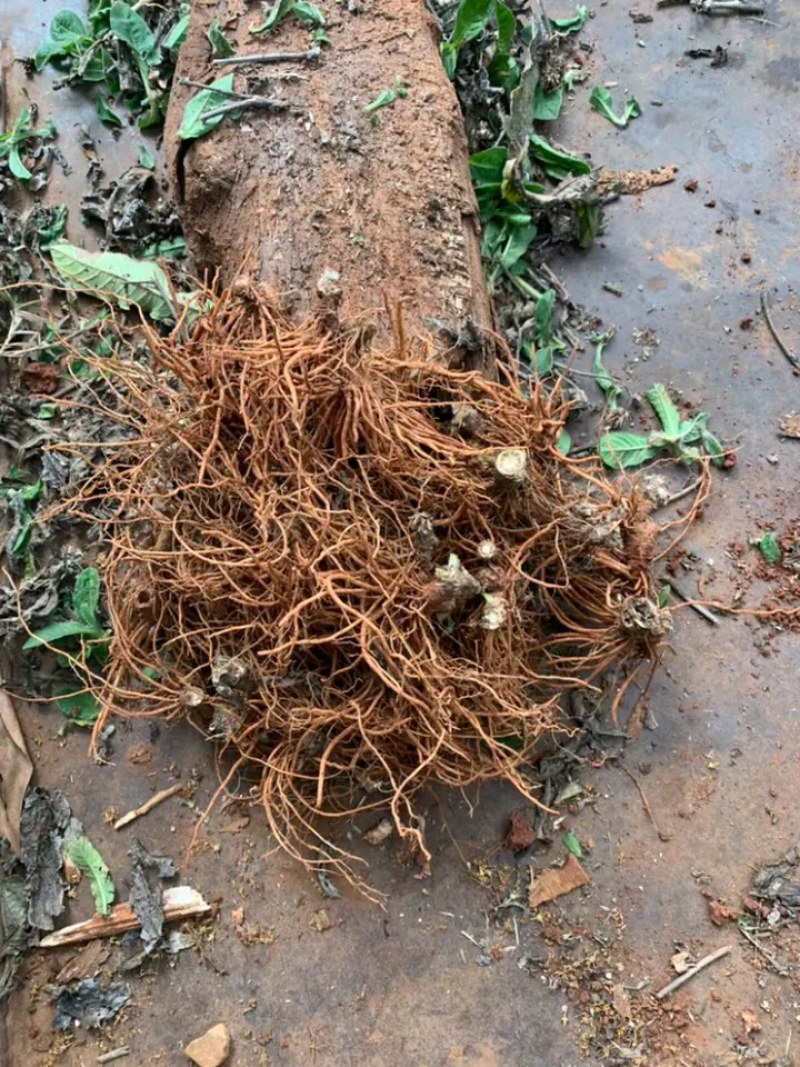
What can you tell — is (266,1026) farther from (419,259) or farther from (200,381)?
(419,259)

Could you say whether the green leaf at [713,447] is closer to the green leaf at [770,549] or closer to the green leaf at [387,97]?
the green leaf at [770,549]

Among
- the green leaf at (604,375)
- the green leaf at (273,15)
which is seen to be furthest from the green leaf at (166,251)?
the green leaf at (604,375)

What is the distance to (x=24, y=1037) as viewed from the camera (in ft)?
4.17

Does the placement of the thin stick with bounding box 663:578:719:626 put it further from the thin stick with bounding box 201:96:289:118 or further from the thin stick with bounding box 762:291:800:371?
the thin stick with bounding box 201:96:289:118

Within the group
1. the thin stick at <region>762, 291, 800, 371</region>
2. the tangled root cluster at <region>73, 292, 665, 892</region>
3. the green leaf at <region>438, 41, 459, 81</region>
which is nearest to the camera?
the tangled root cluster at <region>73, 292, 665, 892</region>

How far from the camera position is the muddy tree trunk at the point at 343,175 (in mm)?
1410

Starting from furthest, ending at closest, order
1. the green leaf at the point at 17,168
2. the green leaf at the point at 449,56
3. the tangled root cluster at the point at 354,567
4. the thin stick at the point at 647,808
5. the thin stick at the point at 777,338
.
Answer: the green leaf at the point at 17,168 < the green leaf at the point at 449,56 < the thin stick at the point at 777,338 < the thin stick at the point at 647,808 < the tangled root cluster at the point at 354,567

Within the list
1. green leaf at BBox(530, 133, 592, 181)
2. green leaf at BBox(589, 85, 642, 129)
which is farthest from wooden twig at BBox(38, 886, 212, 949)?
green leaf at BBox(589, 85, 642, 129)

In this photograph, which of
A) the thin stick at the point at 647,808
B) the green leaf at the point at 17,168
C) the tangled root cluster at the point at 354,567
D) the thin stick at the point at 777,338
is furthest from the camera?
the green leaf at the point at 17,168

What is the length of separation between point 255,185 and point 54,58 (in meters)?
0.99

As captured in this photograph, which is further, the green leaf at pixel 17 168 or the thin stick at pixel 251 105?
the green leaf at pixel 17 168

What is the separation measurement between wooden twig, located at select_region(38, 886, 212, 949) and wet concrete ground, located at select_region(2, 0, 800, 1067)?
Answer: 26mm

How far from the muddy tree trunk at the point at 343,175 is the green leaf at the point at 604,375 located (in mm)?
314

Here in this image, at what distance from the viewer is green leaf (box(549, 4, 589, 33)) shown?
2.07m
